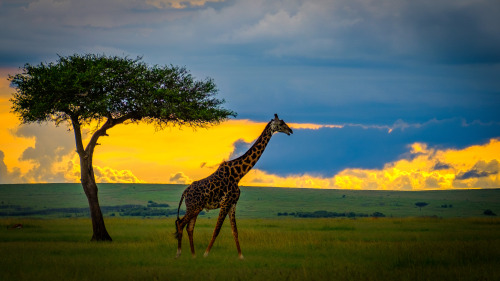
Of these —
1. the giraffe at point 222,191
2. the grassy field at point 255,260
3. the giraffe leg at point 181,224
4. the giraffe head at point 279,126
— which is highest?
the giraffe head at point 279,126

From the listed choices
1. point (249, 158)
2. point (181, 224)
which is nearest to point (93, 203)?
point (181, 224)

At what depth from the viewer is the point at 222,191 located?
23.9 metres

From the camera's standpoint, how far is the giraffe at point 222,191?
23.9 m

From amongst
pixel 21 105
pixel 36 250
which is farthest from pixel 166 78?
pixel 36 250

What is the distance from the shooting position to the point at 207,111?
35.2 meters

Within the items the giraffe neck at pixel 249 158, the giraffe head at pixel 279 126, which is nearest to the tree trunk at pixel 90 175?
the giraffe neck at pixel 249 158

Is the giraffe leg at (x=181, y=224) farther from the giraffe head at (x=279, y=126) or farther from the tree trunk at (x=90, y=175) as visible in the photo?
the tree trunk at (x=90, y=175)

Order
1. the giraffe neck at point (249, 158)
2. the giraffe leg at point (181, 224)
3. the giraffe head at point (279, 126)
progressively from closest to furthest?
the giraffe leg at point (181, 224) < the giraffe neck at point (249, 158) < the giraffe head at point (279, 126)

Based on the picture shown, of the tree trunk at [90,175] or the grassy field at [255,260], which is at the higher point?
the tree trunk at [90,175]

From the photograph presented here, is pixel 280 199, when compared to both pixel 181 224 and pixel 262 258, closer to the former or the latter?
pixel 262 258

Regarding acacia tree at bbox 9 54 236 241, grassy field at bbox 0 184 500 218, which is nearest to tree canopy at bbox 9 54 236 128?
acacia tree at bbox 9 54 236 241

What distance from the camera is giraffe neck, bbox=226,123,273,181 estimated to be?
2467 cm

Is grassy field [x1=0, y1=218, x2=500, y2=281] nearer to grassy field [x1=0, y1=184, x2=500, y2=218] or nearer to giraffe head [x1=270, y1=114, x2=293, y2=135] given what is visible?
giraffe head [x1=270, y1=114, x2=293, y2=135]

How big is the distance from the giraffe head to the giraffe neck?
264 millimetres
